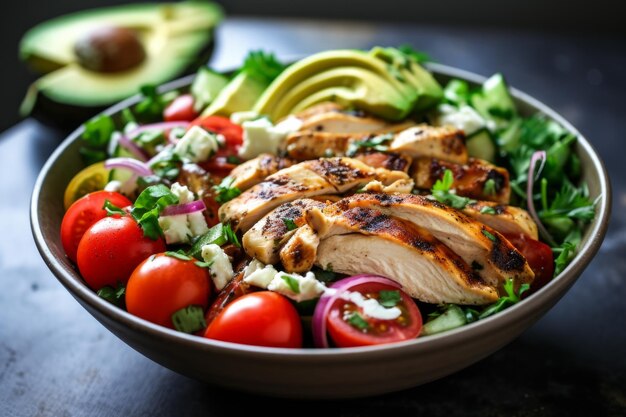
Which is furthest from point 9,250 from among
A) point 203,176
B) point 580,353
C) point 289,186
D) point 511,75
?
point 511,75

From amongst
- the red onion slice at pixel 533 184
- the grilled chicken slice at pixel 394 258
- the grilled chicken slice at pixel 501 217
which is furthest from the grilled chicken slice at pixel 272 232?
the red onion slice at pixel 533 184

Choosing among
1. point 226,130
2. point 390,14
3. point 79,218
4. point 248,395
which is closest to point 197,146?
point 226,130

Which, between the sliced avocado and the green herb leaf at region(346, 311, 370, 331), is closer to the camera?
the green herb leaf at region(346, 311, 370, 331)

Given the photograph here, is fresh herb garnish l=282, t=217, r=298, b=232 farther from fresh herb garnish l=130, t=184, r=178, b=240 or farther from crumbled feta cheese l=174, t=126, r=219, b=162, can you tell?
crumbled feta cheese l=174, t=126, r=219, b=162

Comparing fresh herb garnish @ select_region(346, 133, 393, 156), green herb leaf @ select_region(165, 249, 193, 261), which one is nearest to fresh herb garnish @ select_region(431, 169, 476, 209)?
fresh herb garnish @ select_region(346, 133, 393, 156)

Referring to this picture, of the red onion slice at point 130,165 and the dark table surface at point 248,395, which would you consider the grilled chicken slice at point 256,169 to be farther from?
the dark table surface at point 248,395

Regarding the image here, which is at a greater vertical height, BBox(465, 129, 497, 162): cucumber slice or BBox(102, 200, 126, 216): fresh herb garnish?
BBox(465, 129, 497, 162): cucumber slice

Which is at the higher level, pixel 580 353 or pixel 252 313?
pixel 252 313

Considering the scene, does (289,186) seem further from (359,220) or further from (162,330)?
(162,330)
